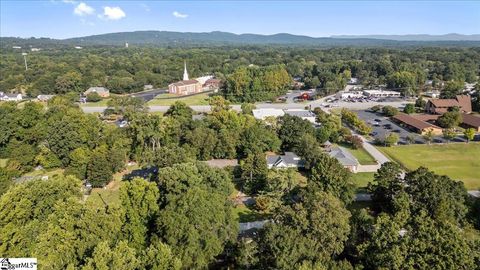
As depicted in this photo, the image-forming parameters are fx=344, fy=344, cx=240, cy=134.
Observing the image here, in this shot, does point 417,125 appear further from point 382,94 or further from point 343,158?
point 382,94

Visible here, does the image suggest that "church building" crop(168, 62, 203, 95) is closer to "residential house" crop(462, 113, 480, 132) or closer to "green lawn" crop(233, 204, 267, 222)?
"residential house" crop(462, 113, 480, 132)

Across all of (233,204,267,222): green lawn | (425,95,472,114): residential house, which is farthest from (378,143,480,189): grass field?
(233,204,267,222): green lawn

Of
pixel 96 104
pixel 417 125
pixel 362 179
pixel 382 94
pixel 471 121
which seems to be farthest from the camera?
pixel 382 94

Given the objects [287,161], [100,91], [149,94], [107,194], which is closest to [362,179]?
[287,161]

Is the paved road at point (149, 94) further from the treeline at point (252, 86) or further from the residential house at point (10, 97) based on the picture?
the residential house at point (10, 97)

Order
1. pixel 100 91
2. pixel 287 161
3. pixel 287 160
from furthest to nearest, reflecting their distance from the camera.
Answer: pixel 100 91, pixel 287 160, pixel 287 161
